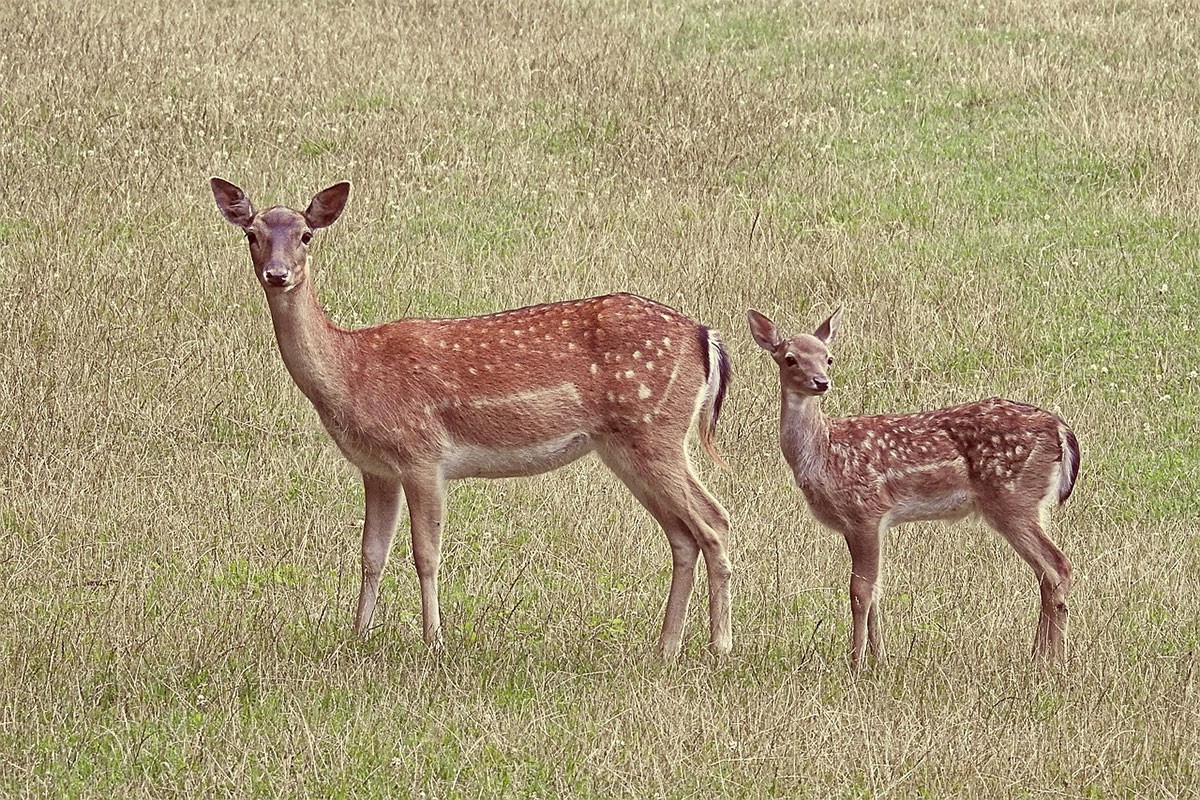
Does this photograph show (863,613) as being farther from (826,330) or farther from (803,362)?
(826,330)

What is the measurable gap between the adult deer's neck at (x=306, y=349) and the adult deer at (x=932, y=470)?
179cm

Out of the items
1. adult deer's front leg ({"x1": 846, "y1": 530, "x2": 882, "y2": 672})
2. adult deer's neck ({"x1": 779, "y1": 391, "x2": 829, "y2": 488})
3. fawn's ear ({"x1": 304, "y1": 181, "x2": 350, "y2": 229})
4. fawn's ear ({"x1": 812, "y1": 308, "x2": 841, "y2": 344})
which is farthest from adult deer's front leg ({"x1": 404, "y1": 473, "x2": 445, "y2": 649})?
fawn's ear ({"x1": 812, "y1": 308, "x2": 841, "y2": 344})

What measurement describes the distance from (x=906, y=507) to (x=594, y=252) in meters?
4.98

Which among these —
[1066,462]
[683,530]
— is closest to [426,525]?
[683,530]

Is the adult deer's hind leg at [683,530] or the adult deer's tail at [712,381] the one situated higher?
the adult deer's tail at [712,381]

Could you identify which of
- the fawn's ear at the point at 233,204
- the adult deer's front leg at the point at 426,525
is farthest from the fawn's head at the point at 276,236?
the adult deer's front leg at the point at 426,525

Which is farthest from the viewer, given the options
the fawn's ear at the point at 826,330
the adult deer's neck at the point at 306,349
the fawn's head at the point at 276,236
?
the fawn's ear at the point at 826,330

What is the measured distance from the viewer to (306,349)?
711 centimetres

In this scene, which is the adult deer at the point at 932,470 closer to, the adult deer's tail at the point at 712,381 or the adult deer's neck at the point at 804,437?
the adult deer's neck at the point at 804,437

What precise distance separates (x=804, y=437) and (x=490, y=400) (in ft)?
4.10

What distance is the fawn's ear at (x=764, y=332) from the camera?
297 inches

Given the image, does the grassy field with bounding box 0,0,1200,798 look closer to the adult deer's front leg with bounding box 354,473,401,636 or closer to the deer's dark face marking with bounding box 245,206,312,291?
the adult deer's front leg with bounding box 354,473,401,636

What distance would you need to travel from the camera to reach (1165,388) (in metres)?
10.2

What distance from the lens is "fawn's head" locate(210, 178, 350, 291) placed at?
691 centimetres
